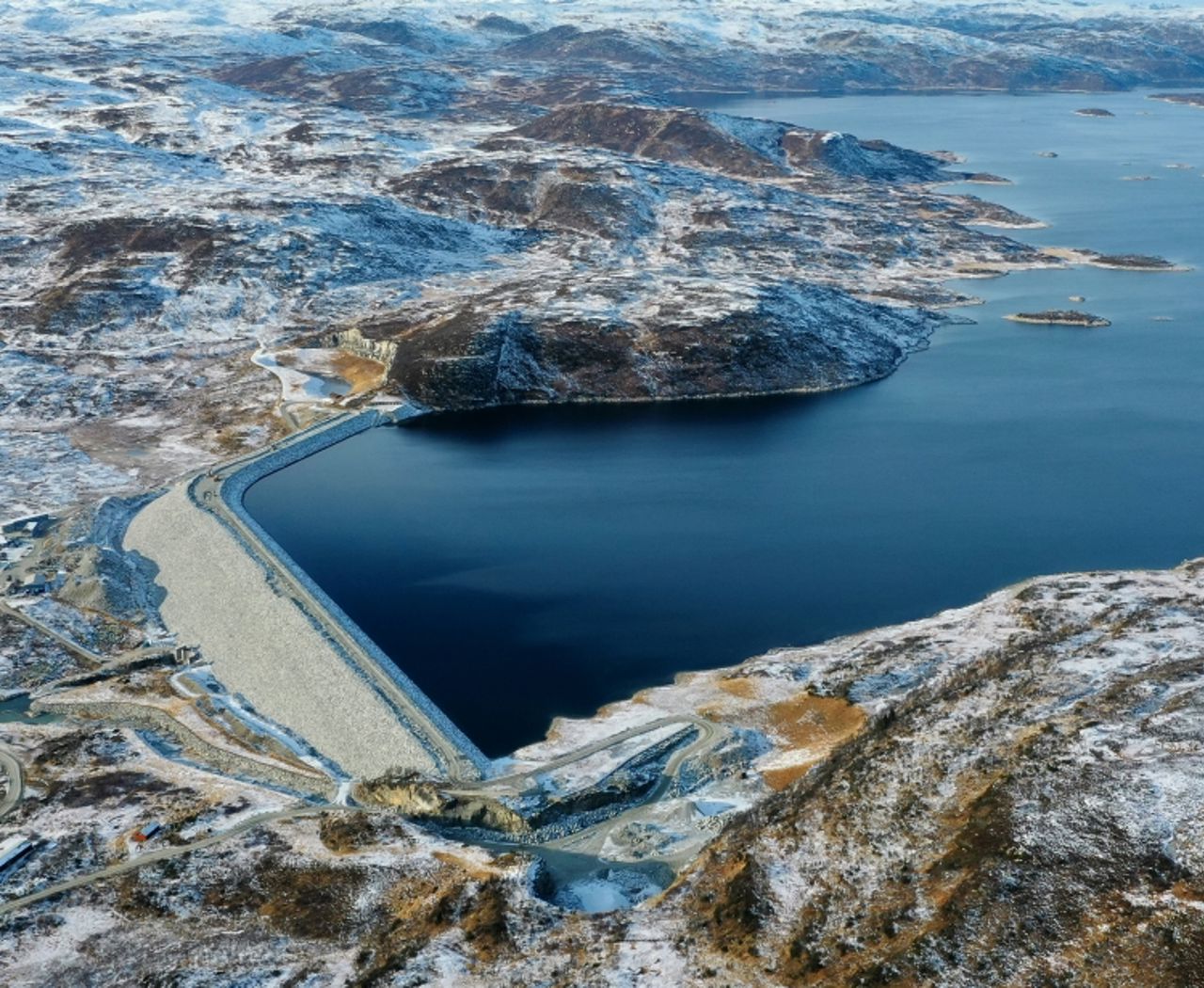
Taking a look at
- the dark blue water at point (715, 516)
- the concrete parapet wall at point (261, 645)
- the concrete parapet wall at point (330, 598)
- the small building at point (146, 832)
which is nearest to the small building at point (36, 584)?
the concrete parapet wall at point (261, 645)

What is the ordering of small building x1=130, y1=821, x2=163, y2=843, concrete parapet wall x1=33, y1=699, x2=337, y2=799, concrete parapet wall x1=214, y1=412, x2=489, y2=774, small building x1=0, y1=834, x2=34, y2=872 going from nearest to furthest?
small building x1=0, y1=834, x2=34, y2=872
small building x1=130, y1=821, x2=163, y2=843
concrete parapet wall x1=33, y1=699, x2=337, y2=799
concrete parapet wall x1=214, y1=412, x2=489, y2=774

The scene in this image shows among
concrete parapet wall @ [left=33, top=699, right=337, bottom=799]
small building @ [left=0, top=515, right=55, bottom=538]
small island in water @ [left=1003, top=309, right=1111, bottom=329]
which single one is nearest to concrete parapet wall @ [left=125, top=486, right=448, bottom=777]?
concrete parapet wall @ [left=33, top=699, right=337, bottom=799]

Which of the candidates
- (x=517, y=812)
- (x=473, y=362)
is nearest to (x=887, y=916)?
(x=517, y=812)

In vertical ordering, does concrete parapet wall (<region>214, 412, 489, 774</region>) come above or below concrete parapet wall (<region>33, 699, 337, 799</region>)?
above

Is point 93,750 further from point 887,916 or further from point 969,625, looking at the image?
point 969,625

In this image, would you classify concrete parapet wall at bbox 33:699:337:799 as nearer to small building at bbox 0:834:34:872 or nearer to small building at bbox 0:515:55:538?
small building at bbox 0:834:34:872

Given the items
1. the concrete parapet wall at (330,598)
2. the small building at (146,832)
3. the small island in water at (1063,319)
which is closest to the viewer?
the small building at (146,832)

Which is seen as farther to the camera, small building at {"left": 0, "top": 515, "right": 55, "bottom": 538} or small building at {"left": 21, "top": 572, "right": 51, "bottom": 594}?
small building at {"left": 0, "top": 515, "right": 55, "bottom": 538}

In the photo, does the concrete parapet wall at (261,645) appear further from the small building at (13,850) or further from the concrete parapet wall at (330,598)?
the small building at (13,850)
